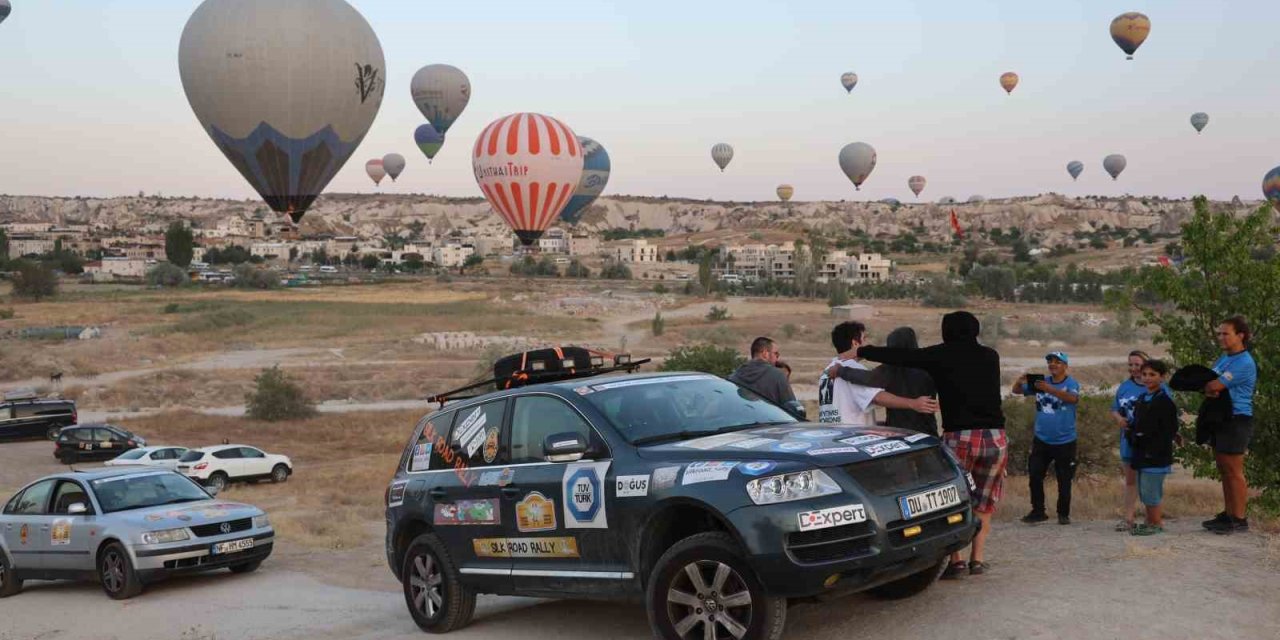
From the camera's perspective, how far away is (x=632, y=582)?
286 inches

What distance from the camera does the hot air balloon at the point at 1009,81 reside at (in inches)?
4424

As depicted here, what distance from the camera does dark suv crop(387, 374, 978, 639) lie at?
21.6 feet

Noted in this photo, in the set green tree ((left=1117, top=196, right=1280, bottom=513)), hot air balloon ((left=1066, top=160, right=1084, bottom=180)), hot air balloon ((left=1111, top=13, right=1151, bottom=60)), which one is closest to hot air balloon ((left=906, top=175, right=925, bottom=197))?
hot air balloon ((left=1066, top=160, right=1084, bottom=180))

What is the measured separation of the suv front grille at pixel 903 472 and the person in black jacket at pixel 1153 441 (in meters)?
3.16

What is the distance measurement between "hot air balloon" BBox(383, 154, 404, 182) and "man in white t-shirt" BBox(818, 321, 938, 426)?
149 meters

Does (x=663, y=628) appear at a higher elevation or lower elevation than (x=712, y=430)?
lower

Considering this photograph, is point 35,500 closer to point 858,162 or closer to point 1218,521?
point 1218,521

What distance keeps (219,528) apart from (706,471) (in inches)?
310

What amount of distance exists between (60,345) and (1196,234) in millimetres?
71400

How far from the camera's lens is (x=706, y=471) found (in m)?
6.86

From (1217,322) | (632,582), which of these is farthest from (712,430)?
(1217,322)

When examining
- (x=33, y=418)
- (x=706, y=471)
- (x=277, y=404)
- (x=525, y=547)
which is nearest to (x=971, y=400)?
(x=706, y=471)

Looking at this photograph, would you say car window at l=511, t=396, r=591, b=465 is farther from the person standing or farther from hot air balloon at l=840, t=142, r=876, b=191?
hot air balloon at l=840, t=142, r=876, b=191

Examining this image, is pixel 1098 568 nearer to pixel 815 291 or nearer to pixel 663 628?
pixel 663 628
